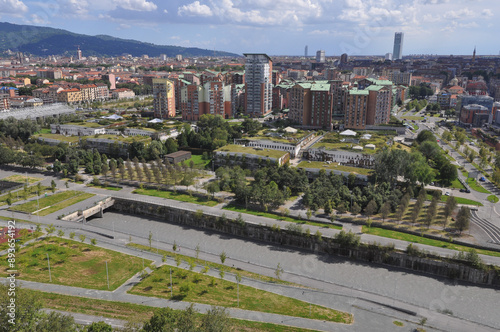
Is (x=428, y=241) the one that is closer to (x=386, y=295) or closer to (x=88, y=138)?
(x=386, y=295)

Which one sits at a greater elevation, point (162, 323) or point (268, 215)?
point (162, 323)

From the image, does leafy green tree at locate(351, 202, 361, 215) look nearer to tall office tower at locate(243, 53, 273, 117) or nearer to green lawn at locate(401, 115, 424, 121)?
tall office tower at locate(243, 53, 273, 117)

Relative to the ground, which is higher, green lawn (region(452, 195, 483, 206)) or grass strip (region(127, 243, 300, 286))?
green lawn (region(452, 195, 483, 206))

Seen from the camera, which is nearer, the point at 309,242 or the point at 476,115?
the point at 309,242

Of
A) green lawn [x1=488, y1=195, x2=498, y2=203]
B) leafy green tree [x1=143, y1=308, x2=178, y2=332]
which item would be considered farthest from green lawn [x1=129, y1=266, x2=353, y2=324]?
green lawn [x1=488, y1=195, x2=498, y2=203]

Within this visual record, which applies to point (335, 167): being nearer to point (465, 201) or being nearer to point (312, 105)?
point (465, 201)

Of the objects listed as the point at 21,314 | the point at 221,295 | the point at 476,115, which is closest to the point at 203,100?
the point at 476,115

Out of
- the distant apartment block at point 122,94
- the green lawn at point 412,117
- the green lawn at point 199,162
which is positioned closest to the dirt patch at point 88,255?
the green lawn at point 199,162
